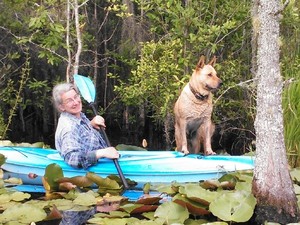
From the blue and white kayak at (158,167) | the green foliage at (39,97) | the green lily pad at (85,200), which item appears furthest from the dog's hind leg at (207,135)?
the green foliage at (39,97)

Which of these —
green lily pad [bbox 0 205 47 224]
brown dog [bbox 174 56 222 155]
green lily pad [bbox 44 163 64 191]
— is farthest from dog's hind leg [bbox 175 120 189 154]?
green lily pad [bbox 0 205 47 224]

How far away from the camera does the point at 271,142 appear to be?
13.8 feet

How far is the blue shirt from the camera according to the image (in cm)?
561

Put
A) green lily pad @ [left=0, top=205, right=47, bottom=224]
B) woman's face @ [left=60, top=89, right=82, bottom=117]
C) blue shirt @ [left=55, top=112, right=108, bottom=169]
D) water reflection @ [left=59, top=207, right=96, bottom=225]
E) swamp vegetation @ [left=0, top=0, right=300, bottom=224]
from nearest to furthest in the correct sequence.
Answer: green lily pad @ [left=0, top=205, right=47, bottom=224], water reflection @ [left=59, top=207, right=96, bottom=225], blue shirt @ [left=55, top=112, right=108, bottom=169], woman's face @ [left=60, top=89, right=82, bottom=117], swamp vegetation @ [left=0, top=0, right=300, bottom=224]

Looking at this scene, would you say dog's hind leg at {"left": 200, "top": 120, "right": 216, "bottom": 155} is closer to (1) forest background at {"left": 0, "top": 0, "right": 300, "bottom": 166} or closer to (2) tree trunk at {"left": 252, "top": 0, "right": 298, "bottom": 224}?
(1) forest background at {"left": 0, "top": 0, "right": 300, "bottom": 166}

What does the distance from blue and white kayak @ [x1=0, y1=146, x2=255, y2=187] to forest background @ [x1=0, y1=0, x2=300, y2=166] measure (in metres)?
1.24

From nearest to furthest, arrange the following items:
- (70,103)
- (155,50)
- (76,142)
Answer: (76,142) → (70,103) → (155,50)

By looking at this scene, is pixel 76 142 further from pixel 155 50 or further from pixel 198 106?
pixel 155 50

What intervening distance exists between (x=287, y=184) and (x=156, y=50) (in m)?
4.54

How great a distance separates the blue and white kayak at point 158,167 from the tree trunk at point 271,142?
4.32 ft

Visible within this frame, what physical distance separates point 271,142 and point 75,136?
2.07 meters

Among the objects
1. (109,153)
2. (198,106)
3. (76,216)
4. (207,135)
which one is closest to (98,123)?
(109,153)

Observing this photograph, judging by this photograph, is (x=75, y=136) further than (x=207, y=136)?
No

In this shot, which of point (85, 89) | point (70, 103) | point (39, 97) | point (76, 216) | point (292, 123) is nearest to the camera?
point (76, 216)
